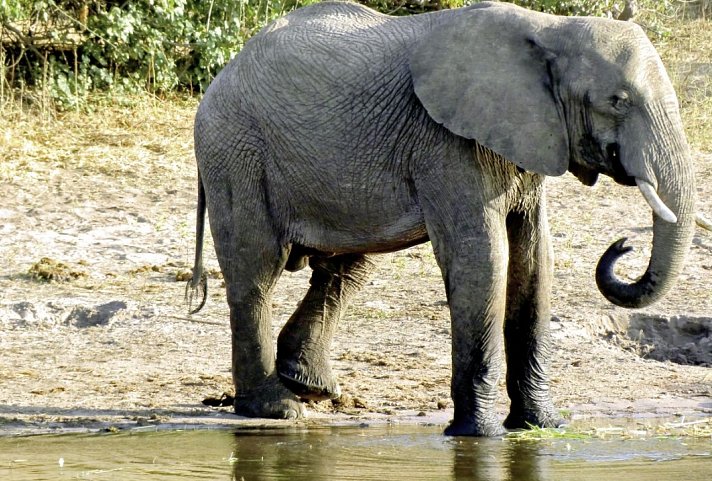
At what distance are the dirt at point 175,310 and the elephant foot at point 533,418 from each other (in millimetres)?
369

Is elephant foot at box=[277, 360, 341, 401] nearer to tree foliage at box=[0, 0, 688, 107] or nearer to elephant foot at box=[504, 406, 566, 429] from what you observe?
elephant foot at box=[504, 406, 566, 429]

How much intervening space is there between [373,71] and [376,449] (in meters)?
1.71

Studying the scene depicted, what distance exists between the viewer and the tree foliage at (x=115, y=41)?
40.3 feet

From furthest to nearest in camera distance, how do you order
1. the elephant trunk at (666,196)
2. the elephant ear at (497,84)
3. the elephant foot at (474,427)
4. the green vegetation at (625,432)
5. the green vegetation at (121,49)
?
the green vegetation at (121,49) < the green vegetation at (625,432) < the elephant foot at (474,427) < the elephant ear at (497,84) < the elephant trunk at (666,196)

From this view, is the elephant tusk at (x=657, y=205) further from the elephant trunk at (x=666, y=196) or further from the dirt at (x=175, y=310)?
the dirt at (x=175, y=310)

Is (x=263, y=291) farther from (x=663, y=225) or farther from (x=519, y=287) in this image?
(x=663, y=225)

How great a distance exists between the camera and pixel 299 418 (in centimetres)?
718

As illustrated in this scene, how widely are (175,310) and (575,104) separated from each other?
3.50 metres

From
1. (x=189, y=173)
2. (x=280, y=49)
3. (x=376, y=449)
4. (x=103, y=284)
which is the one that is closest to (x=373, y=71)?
(x=280, y=49)

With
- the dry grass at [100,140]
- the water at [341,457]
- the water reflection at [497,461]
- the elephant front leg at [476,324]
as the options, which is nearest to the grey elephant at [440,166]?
the elephant front leg at [476,324]

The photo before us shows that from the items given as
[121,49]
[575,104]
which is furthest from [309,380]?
[121,49]

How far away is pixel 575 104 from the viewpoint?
6.25 metres

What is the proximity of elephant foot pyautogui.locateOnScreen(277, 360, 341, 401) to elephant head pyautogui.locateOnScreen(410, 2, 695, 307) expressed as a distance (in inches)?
63.4

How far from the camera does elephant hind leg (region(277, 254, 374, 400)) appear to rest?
7344 millimetres
